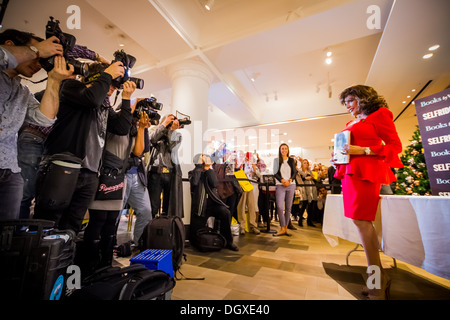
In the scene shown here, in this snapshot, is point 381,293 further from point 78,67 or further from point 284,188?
point 78,67

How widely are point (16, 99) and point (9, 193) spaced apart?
0.50 metres

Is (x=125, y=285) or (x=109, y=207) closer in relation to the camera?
(x=125, y=285)

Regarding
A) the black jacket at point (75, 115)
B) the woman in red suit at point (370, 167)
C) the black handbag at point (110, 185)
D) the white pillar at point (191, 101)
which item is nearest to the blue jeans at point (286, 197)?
the white pillar at point (191, 101)

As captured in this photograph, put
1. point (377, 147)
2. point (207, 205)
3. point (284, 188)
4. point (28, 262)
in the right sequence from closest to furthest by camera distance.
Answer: point (28, 262), point (377, 147), point (207, 205), point (284, 188)

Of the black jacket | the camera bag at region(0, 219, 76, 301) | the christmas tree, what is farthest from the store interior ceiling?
the camera bag at region(0, 219, 76, 301)

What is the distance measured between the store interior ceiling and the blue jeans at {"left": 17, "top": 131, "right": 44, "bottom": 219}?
8.14 feet

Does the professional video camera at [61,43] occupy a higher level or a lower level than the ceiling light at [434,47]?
lower

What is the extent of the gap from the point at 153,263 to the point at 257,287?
0.86 m

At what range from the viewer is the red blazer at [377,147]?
4.59 feet

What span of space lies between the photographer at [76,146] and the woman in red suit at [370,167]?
188 cm

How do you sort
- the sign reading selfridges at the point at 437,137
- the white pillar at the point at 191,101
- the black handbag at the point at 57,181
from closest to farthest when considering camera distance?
the black handbag at the point at 57,181 < the sign reading selfridges at the point at 437,137 < the white pillar at the point at 191,101

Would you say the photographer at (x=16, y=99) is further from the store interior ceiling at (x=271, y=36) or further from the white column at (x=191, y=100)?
the white column at (x=191, y=100)

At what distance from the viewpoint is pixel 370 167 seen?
141 centimetres

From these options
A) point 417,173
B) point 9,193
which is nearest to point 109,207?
point 9,193
